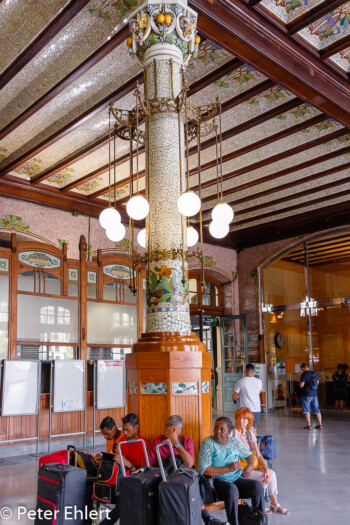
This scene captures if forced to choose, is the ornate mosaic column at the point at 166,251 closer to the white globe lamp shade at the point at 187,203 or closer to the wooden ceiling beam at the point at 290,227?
the white globe lamp shade at the point at 187,203

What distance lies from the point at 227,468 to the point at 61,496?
1.24 meters

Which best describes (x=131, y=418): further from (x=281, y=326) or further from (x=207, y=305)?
(x=281, y=326)

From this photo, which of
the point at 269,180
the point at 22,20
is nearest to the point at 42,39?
the point at 22,20

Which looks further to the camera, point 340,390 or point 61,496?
point 340,390

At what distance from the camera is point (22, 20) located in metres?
5.09

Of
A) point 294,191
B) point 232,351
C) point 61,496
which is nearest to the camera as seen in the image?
point 61,496

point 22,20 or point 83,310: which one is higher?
point 22,20

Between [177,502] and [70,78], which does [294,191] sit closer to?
[70,78]

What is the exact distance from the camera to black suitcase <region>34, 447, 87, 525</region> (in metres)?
3.13

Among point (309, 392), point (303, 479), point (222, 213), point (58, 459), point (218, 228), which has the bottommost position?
point (303, 479)

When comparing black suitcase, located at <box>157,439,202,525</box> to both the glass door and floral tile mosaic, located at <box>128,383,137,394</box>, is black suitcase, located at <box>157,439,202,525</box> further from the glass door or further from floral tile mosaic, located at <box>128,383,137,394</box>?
the glass door

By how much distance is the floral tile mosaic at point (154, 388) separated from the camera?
12.9 feet

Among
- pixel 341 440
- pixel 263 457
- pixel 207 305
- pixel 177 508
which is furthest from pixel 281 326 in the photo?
pixel 177 508

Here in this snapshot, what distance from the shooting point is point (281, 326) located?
12953 millimetres
